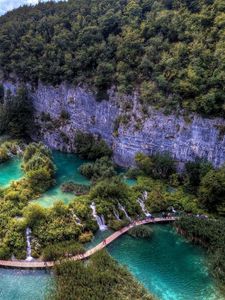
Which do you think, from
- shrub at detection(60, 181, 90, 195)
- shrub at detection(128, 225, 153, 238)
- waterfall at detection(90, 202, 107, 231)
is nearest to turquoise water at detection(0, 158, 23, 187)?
shrub at detection(60, 181, 90, 195)

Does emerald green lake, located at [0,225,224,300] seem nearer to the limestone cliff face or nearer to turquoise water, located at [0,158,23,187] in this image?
the limestone cliff face

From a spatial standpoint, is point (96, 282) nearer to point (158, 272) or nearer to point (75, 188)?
point (158, 272)

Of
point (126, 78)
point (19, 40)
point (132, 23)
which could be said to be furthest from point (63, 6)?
point (126, 78)

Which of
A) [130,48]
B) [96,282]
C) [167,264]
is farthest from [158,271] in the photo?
[130,48]

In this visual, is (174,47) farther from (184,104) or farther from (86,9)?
(86,9)

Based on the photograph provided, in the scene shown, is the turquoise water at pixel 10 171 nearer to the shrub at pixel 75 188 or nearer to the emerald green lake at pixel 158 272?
the shrub at pixel 75 188

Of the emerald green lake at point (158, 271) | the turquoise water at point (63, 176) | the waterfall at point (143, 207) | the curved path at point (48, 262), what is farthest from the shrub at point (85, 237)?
the waterfall at point (143, 207)

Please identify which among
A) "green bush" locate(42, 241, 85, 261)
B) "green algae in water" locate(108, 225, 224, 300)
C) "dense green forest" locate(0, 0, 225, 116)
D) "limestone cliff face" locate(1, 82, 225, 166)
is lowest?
"green algae in water" locate(108, 225, 224, 300)
